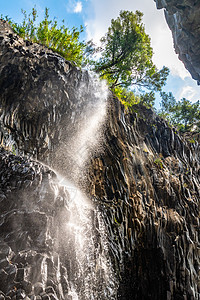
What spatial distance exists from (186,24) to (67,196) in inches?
597

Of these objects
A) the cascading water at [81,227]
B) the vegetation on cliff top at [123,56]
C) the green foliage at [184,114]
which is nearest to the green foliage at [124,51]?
the vegetation on cliff top at [123,56]

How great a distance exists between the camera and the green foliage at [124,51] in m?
11.4

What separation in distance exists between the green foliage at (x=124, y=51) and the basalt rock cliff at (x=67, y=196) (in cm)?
364

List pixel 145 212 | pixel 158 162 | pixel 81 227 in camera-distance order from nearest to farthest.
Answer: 1. pixel 81 227
2. pixel 145 212
3. pixel 158 162

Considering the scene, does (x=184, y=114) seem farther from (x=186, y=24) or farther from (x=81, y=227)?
(x=81, y=227)

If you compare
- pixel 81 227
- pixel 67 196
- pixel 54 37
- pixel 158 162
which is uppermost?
pixel 54 37

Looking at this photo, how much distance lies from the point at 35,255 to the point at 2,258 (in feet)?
1.81

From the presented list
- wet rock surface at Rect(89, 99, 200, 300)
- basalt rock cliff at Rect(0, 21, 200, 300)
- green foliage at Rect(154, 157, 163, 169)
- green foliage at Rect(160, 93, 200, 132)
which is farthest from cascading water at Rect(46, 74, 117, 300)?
green foliage at Rect(160, 93, 200, 132)

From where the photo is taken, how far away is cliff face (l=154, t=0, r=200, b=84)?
492 inches

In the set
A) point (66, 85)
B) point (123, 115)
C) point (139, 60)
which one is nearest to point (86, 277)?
point (66, 85)

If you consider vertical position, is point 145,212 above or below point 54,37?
below

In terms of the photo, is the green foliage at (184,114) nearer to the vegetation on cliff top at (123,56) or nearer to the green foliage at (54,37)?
the vegetation on cliff top at (123,56)

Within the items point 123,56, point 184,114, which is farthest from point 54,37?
point 184,114

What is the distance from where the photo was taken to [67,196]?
15.7ft
